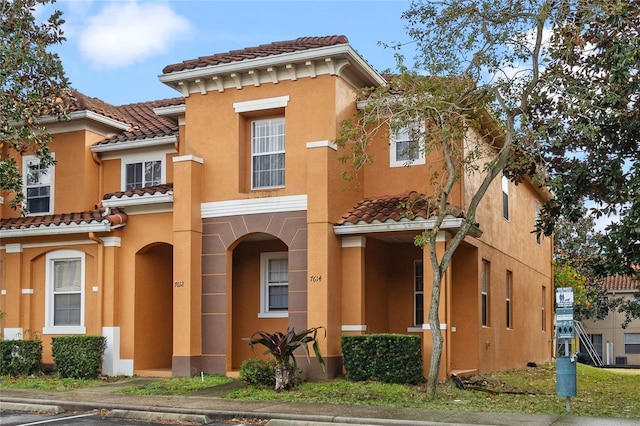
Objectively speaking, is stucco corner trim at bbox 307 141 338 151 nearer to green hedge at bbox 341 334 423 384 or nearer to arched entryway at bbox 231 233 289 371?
arched entryway at bbox 231 233 289 371

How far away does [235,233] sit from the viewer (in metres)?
18.9

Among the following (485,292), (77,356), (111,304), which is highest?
(485,292)

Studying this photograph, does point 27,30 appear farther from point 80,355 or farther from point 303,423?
point 303,423

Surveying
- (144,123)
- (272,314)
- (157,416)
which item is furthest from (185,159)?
(157,416)

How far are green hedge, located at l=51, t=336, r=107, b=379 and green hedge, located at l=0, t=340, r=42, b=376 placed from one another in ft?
2.36

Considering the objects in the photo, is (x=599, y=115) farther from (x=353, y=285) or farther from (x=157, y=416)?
(x=157, y=416)

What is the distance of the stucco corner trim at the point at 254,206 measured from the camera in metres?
18.4

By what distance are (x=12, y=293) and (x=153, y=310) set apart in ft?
12.5

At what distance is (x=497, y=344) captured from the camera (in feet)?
72.7

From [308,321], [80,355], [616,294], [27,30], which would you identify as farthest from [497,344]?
[616,294]

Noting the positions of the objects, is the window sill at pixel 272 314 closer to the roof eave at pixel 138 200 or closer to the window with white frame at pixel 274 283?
the window with white frame at pixel 274 283

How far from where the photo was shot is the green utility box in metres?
13.2

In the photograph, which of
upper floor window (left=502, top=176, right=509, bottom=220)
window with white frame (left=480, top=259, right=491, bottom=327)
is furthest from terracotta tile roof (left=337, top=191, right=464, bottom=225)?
upper floor window (left=502, top=176, right=509, bottom=220)

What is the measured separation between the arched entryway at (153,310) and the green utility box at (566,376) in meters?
10.0
